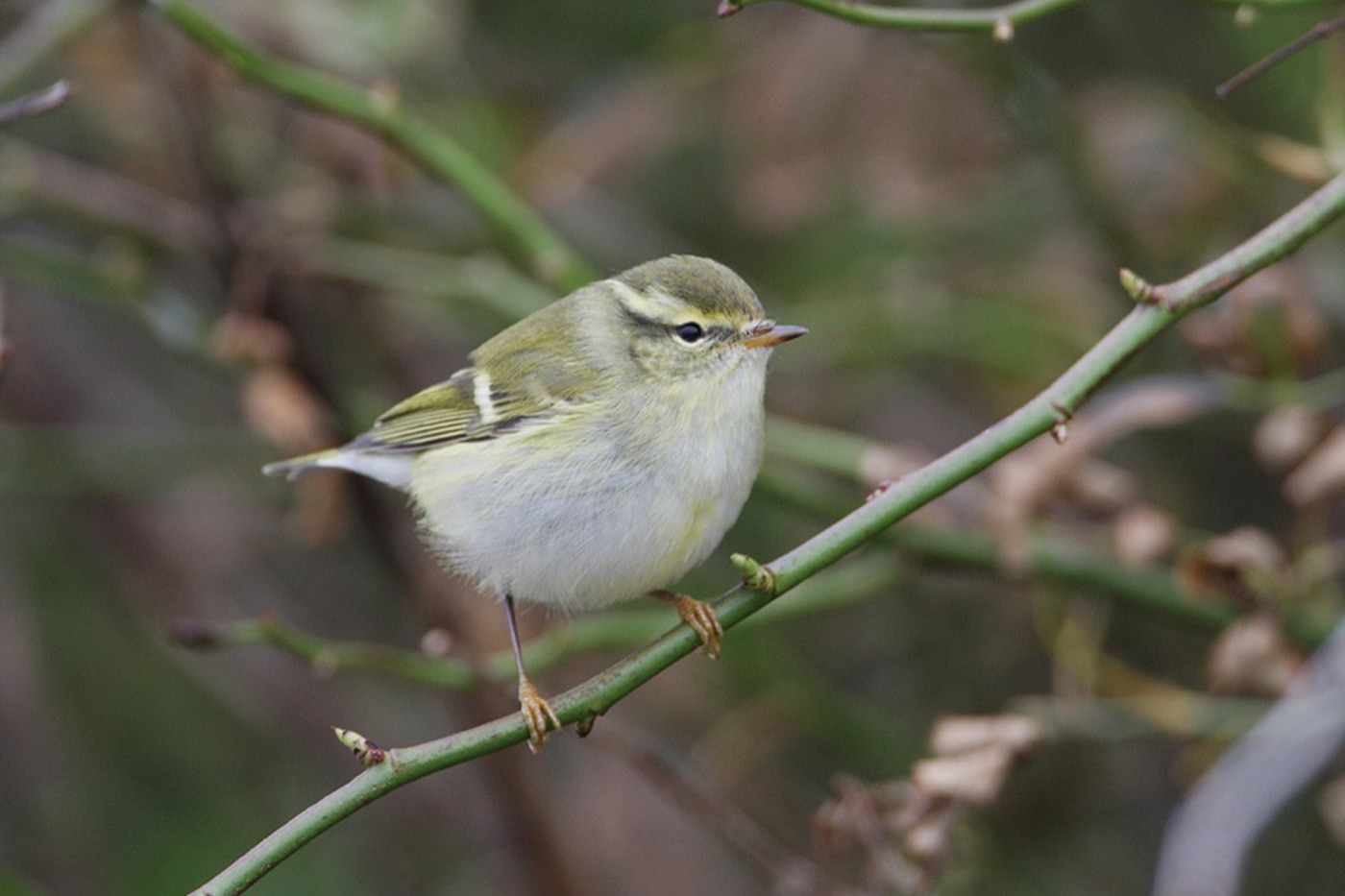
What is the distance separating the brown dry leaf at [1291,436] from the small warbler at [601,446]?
1097mm

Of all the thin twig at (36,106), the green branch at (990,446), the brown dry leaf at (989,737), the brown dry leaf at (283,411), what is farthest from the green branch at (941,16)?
the brown dry leaf at (283,411)

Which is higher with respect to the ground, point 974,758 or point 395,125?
point 395,125

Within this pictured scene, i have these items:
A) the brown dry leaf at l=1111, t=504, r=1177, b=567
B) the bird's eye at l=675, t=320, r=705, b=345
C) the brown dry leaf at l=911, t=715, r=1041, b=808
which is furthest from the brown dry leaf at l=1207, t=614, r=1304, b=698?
the bird's eye at l=675, t=320, r=705, b=345

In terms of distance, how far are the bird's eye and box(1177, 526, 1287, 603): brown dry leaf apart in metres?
1.05

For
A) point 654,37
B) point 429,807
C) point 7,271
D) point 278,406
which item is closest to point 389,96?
point 278,406

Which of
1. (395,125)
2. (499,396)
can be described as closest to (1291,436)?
(499,396)

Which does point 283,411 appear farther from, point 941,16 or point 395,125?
point 941,16

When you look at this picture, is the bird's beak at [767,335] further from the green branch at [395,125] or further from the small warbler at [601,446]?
the green branch at [395,125]

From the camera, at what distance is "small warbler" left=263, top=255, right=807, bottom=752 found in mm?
2689

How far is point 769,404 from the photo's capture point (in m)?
4.96

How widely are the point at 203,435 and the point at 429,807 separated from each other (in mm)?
1496

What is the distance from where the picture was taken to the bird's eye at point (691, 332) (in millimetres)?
2930

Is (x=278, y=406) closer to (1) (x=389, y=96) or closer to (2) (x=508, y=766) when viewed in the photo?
(1) (x=389, y=96)

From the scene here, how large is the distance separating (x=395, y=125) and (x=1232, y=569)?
195 centimetres
